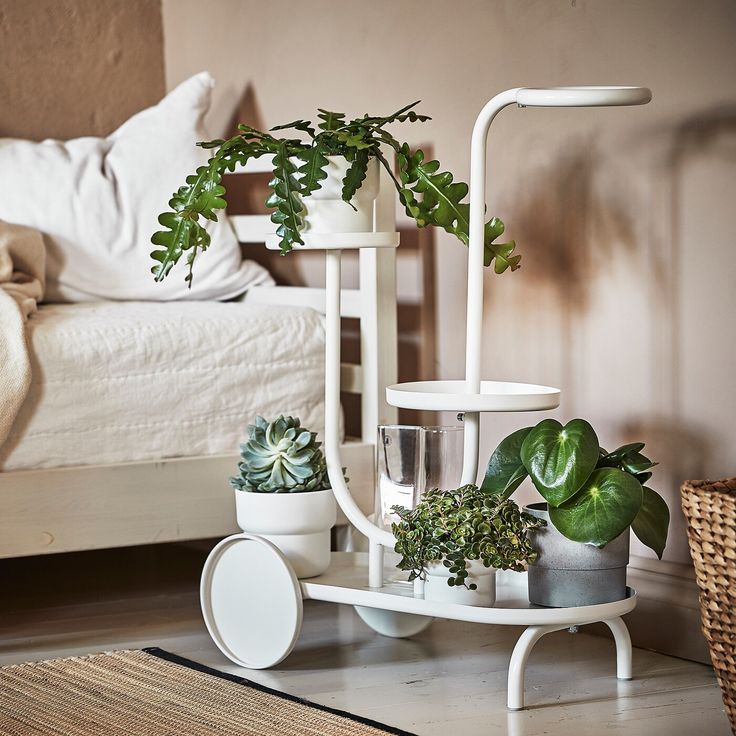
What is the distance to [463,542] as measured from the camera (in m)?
1.50

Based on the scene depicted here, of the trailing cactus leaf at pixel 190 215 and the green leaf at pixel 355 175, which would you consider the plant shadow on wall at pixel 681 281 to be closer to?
the green leaf at pixel 355 175

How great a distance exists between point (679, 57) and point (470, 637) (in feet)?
2.98

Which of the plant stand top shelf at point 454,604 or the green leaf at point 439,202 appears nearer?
the plant stand top shelf at point 454,604

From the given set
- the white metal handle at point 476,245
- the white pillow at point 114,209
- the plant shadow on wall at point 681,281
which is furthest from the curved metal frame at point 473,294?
the white pillow at point 114,209

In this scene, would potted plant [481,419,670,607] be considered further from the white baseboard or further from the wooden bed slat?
the wooden bed slat

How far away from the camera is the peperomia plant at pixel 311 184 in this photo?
1.61 m

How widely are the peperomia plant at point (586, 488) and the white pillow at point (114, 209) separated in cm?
98

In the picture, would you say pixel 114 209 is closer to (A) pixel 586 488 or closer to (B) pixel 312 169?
(B) pixel 312 169

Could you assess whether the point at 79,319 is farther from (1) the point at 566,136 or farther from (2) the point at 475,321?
(1) the point at 566,136

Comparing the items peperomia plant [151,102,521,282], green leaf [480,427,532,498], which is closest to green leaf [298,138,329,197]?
peperomia plant [151,102,521,282]

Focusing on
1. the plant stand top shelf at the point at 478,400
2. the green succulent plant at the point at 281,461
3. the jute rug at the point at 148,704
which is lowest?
the jute rug at the point at 148,704

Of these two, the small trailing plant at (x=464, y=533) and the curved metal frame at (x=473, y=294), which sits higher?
the curved metal frame at (x=473, y=294)

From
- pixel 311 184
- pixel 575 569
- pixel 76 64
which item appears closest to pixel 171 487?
pixel 311 184

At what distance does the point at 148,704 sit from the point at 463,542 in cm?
45
